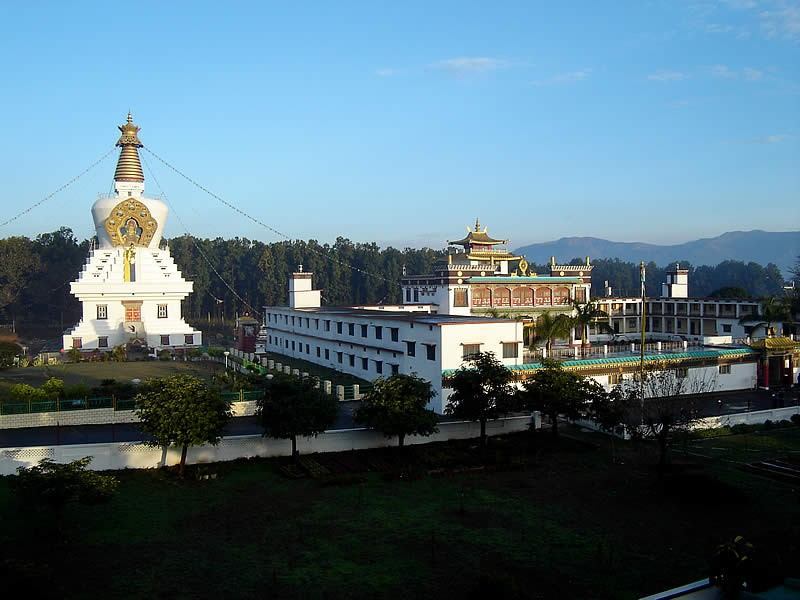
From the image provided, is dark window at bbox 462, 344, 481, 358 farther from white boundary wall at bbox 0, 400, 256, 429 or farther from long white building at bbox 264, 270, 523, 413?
white boundary wall at bbox 0, 400, 256, 429

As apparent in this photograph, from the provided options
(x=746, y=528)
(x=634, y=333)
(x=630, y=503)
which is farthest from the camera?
(x=634, y=333)

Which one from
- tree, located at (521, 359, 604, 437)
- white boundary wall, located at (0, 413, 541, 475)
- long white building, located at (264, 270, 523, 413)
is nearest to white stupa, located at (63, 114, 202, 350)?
long white building, located at (264, 270, 523, 413)

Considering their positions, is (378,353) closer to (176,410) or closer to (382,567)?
(176,410)

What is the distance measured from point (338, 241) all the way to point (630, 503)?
84600 mm

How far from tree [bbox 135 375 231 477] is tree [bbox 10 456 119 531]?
4024 millimetres

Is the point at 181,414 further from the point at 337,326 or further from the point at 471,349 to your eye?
the point at 337,326

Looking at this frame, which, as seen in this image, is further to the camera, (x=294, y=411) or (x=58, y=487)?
(x=294, y=411)

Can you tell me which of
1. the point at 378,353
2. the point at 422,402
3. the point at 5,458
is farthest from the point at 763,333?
the point at 5,458

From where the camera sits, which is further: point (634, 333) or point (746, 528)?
point (634, 333)

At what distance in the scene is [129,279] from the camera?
159 feet

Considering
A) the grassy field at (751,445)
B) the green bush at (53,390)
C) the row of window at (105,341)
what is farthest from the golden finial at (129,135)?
the grassy field at (751,445)

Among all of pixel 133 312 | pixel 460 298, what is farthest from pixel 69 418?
pixel 460 298

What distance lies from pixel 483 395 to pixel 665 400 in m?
5.89

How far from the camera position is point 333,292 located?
3364 inches
